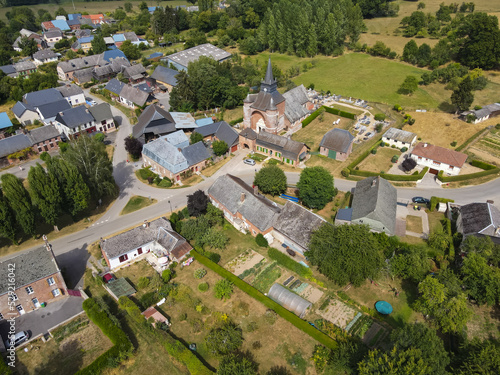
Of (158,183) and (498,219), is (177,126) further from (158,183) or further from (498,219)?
(498,219)

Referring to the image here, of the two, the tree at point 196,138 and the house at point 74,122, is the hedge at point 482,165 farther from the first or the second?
the house at point 74,122

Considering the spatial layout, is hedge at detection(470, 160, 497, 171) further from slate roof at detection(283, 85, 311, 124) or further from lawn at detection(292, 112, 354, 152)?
slate roof at detection(283, 85, 311, 124)

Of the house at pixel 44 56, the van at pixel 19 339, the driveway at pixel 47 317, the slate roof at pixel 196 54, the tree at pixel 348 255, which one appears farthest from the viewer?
the house at pixel 44 56

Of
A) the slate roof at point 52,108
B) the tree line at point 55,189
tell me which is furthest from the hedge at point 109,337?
the slate roof at point 52,108

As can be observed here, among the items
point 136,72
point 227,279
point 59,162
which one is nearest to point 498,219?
point 227,279

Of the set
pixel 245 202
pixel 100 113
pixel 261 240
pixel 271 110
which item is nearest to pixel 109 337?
pixel 261 240

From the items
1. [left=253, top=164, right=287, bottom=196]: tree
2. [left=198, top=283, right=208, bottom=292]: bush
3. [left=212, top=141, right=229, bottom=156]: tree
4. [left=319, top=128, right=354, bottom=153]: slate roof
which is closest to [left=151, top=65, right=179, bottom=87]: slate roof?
[left=212, top=141, right=229, bottom=156]: tree

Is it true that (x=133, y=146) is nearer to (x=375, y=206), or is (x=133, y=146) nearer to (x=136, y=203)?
(x=136, y=203)
